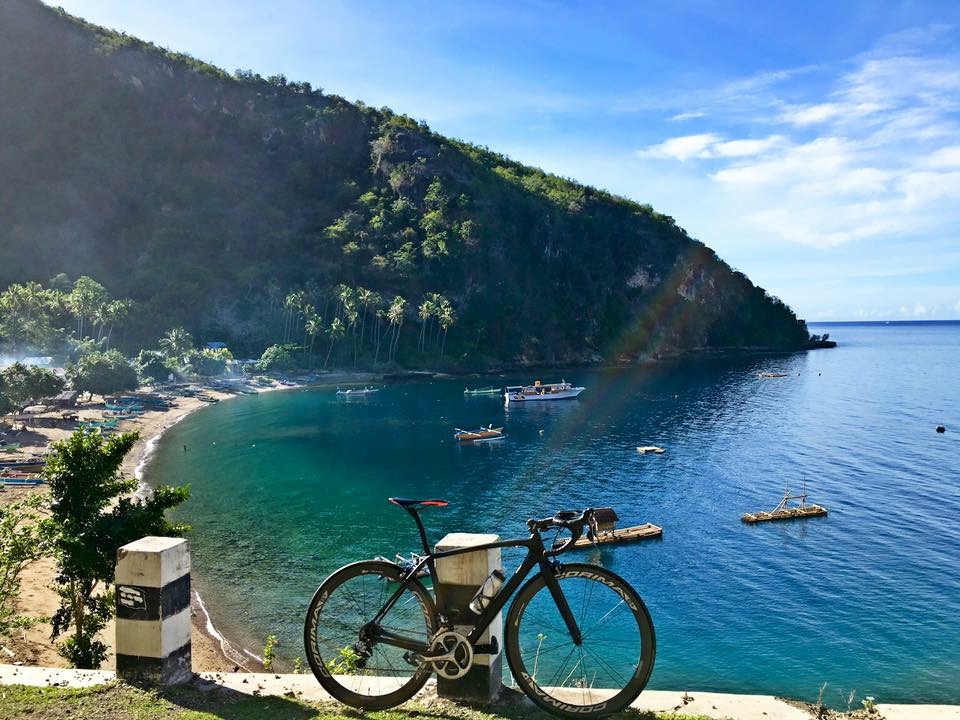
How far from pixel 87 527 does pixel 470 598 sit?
1099 centimetres

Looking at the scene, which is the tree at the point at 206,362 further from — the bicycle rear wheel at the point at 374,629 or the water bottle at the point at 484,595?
the water bottle at the point at 484,595

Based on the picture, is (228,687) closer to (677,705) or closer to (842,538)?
(677,705)

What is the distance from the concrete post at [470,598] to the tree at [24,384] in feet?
215

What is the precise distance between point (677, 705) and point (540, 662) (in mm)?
16114

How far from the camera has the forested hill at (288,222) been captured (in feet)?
410

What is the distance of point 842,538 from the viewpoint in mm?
36594

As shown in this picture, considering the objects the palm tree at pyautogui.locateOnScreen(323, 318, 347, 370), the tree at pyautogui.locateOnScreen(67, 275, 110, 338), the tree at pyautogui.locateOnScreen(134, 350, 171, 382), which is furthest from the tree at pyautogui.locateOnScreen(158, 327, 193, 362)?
the palm tree at pyautogui.locateOnScreen(323, 318, 347, 370)

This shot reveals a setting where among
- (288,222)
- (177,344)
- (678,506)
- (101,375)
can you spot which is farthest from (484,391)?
(288,222)

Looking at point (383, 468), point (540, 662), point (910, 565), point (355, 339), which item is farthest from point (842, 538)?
point (355, 339)

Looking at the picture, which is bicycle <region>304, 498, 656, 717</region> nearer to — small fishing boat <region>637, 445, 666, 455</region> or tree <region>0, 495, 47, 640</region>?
tree <region>0, 495, 47, 640</region>

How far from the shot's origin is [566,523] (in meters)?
6.23

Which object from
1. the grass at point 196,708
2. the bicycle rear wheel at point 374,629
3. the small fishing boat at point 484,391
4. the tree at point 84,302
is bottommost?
the small fishing boat at point 484,391

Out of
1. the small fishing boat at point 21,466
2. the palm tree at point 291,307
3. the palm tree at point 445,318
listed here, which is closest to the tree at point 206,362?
the palm tree at point 291,307

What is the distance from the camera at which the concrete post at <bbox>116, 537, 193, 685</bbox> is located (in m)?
6.93
